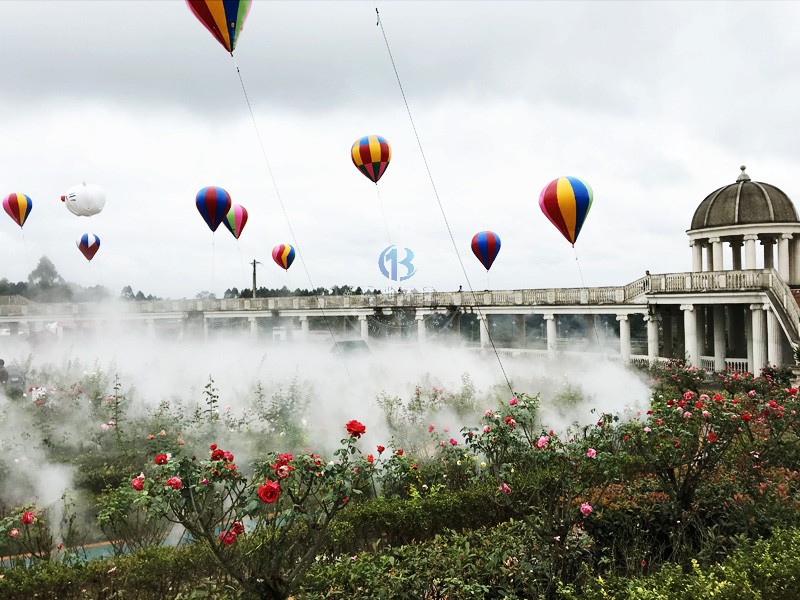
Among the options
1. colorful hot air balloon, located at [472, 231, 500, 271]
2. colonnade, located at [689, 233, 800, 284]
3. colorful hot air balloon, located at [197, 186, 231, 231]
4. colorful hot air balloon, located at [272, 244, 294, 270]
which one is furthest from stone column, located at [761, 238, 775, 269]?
colorful hot air balloon, located at [272, 244, 294, 270]

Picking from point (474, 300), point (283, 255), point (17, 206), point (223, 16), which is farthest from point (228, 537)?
point (283, 255)

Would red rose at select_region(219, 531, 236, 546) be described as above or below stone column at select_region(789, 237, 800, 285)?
below

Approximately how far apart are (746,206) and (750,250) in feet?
6.67

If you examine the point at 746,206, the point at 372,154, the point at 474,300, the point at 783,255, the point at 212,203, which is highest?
the point at 372,154

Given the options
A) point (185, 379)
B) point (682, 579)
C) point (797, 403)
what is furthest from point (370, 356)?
point (682, 579)

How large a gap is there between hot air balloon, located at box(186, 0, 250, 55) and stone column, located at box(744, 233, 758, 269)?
22.5 m

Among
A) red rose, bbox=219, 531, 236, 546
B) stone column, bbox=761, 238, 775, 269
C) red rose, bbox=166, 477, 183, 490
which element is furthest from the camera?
stone column, bbox=761, 238, 775, 269

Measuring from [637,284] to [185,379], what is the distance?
61.2 ft

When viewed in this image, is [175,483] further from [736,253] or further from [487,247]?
[736,253]

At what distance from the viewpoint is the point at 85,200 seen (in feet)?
90.3

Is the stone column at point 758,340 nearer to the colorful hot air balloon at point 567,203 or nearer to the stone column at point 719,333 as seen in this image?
the stone column at point 719,333

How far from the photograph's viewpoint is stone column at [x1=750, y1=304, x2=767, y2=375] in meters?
22.2

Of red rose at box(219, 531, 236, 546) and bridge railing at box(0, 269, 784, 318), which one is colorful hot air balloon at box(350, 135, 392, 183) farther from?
red rose at box(219, 531, 236, 546)

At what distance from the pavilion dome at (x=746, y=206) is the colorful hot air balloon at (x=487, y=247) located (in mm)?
8913
